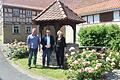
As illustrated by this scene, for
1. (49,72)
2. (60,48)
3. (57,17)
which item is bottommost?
(49,72)

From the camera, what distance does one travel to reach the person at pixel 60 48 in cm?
1394

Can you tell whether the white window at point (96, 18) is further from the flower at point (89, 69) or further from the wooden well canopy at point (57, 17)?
the flower at point (89, 69)

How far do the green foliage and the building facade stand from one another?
71.2 feet

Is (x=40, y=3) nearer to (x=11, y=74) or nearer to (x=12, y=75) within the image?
(x=11, y=74)

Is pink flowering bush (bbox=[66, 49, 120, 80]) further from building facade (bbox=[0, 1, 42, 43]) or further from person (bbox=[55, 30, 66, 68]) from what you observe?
building facade (bbox=[0, 1, 42, 43])

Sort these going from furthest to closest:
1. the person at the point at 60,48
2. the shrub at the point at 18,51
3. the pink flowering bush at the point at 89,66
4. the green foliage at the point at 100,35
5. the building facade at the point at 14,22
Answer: the building facade at the point at 14,22 < the green foliage at the point at 100,35 < the shrub at the point at 18,51 < the person at the point at 60,48 < the pink flowering bush at the point at 89,66

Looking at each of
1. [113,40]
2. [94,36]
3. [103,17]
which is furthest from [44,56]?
[103,17]

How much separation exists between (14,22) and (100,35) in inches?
963

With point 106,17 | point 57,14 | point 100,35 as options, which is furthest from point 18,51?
point 106,17

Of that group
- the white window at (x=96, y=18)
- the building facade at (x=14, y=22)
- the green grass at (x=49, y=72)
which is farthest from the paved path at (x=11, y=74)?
the building facade at (x=14, y=22)

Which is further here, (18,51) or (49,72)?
(18,51)

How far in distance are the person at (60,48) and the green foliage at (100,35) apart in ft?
25.6

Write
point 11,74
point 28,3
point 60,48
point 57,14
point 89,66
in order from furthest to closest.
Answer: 1. point 28,3
2. point 57,14
3. point 60,48
4. point 11,74
5. point 89,66

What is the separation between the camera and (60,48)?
14.0 metres
